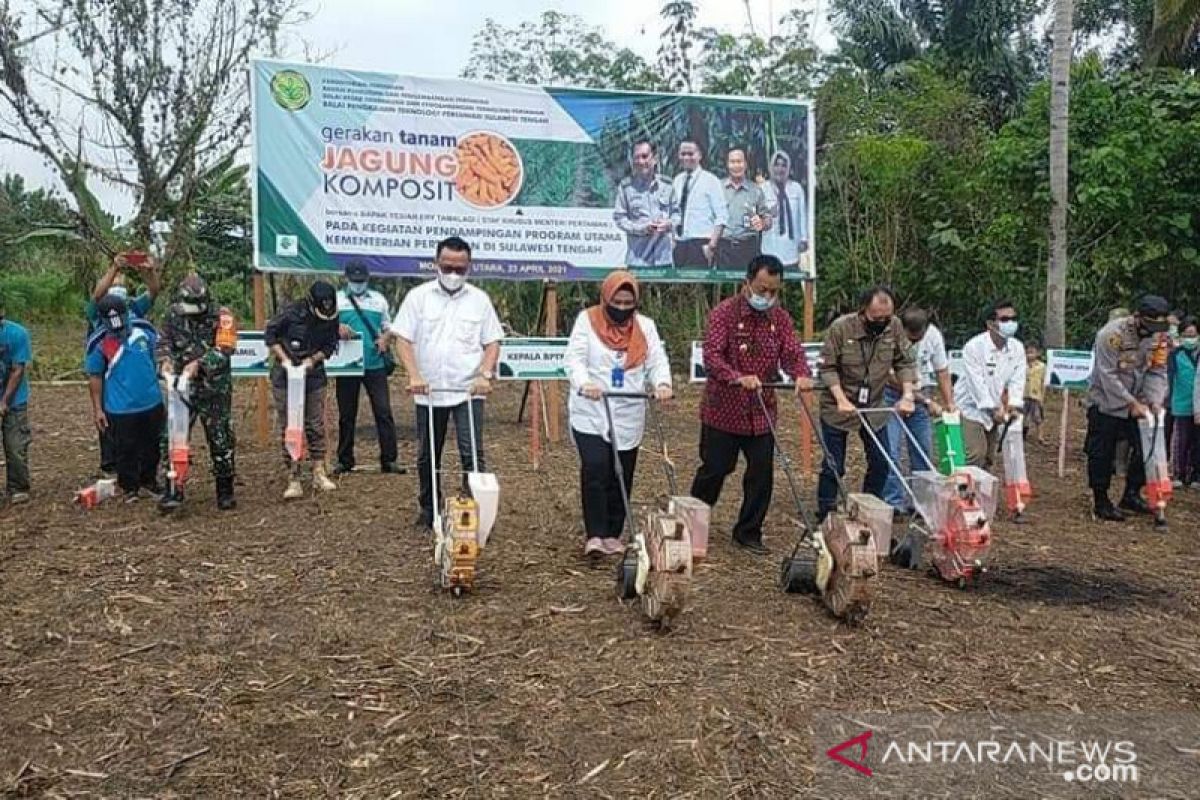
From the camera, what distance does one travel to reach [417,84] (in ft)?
33.9

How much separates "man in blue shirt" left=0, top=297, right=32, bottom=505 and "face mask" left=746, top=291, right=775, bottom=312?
545cm

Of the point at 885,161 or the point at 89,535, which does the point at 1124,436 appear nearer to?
the point at 89,535

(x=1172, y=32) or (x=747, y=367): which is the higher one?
(x=1172, y=32)

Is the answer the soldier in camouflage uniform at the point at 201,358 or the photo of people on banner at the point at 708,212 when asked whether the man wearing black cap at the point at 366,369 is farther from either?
the photo of people on banner at the point at 708,212

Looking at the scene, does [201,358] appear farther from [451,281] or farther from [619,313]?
[619,313]

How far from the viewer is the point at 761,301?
6.35 metres

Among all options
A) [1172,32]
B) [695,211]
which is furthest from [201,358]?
[1172,32]

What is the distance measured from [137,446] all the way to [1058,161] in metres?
9.72

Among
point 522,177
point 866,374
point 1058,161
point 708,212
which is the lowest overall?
point 866,374

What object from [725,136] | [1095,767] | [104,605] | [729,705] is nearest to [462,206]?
[725,136]

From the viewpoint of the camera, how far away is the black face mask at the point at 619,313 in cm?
613

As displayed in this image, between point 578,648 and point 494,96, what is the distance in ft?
23.2

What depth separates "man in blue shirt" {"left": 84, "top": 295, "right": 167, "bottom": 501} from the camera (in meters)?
7.87

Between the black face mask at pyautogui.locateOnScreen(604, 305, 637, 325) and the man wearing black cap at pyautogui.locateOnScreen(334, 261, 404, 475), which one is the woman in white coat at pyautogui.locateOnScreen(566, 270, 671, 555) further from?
the man wearing black cap at pyautogui.locateOnScreen(334, 261, 404, 475)
